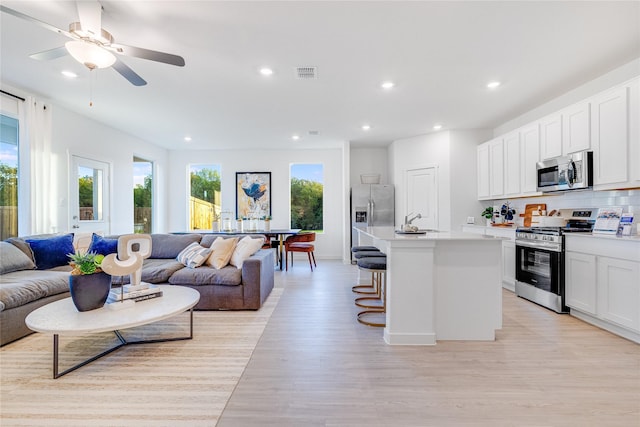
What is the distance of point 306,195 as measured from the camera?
708cm

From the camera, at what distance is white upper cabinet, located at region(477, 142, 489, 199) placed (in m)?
4.88

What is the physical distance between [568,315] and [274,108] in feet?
14.4

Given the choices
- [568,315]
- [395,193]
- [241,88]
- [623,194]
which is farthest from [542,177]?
[241,88]

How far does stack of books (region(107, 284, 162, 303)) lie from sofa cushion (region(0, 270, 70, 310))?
2.57 ft

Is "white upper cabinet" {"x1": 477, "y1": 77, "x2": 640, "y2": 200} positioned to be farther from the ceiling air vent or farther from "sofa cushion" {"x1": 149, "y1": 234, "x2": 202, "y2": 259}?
"sofa cushion" {"x1": 149, "y1": 234, "x2": 202, "y2": 259}

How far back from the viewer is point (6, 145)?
3.62m

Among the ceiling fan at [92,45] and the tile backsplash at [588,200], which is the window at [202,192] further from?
the tile backsplash at [588,200]

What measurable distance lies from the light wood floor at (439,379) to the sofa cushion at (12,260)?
2.78 m

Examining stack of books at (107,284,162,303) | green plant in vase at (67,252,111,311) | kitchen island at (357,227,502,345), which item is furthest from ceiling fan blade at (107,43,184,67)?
kitchen island at (357,227,502,345)

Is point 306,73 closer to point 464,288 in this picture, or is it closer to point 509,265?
point 464,288

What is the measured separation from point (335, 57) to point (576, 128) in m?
2.77

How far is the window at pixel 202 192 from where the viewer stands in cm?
715

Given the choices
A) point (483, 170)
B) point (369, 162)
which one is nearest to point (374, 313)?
point (483, 170)

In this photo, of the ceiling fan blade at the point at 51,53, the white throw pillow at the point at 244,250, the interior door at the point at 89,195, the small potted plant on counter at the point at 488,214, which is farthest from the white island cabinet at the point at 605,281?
the interior door at the point at 89,195
